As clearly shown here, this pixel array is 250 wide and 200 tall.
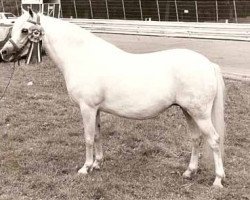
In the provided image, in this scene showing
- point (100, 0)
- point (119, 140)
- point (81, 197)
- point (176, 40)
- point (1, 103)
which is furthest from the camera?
point (100, 0)

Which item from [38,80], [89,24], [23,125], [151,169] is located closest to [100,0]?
[89,24]

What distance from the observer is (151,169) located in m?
6.95

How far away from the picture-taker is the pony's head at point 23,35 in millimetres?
6418

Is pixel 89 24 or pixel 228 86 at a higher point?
pixel 89 24

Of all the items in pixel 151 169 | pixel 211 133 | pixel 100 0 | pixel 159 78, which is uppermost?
pixel 100 0

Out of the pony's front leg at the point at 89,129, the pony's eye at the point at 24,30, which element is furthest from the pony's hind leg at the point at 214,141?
the pony's eye at the point at 24,30

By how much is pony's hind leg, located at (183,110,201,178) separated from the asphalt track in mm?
6624

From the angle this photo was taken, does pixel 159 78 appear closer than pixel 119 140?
Yes

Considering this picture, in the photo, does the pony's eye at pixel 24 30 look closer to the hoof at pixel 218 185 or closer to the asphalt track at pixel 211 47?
the hoof at pixel 218 185

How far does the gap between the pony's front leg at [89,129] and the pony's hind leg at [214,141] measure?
4.17 feet

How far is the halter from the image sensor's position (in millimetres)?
6410

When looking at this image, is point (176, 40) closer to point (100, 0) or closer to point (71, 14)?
point (100, 0)

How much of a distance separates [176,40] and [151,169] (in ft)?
39.7

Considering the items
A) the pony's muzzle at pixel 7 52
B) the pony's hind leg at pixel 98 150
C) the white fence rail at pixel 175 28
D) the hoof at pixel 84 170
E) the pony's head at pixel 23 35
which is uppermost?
the pony's head at pixel 23 35
